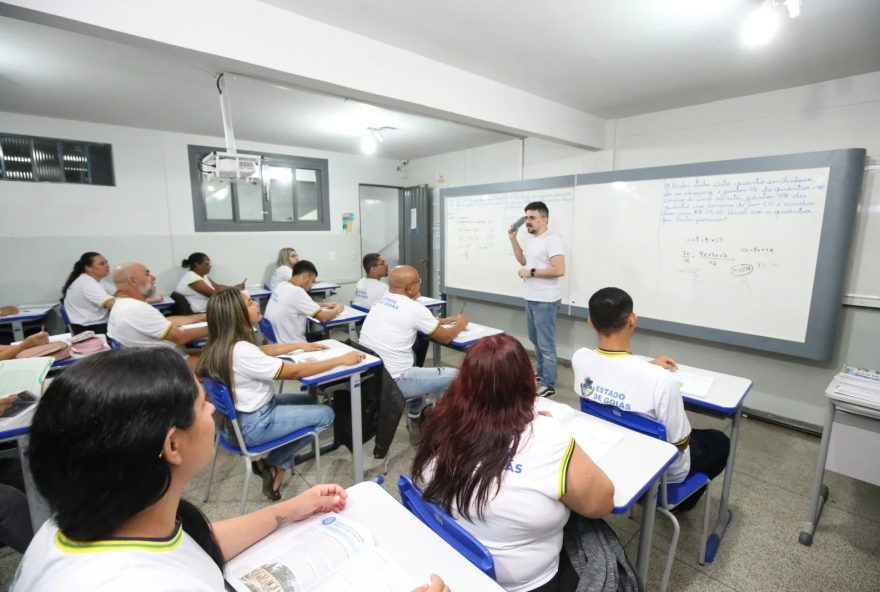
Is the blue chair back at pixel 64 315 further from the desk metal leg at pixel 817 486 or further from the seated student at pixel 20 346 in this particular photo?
the desk metal leg at pixel 817 486

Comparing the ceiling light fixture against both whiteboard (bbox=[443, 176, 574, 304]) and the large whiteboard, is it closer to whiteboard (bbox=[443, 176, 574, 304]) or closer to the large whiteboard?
→ whiteboard (bbox=[443, 176, 574, 304])

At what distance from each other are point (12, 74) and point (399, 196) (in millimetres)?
4603

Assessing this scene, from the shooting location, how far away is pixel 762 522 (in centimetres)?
210

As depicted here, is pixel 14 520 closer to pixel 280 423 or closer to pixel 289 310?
pixel 280 423

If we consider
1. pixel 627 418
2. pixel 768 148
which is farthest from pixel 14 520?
pixel 768 148

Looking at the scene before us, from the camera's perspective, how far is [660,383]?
59.8 inches

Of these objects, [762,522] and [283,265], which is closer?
[762,522]

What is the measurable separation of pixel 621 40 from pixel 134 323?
346 centimetres

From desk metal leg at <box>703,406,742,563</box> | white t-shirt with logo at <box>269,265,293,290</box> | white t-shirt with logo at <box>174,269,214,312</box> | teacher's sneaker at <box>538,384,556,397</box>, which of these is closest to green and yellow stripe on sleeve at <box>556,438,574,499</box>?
desk metal leg at <box>703,406,742,563</box>

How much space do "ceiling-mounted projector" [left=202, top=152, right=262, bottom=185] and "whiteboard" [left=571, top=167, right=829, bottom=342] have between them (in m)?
2.92

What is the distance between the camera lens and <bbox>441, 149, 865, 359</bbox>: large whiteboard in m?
2.74

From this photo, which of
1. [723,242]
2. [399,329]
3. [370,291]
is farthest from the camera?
[370,291]

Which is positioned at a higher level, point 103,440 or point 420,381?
point 103,440

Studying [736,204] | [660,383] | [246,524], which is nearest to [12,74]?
[246,524]
